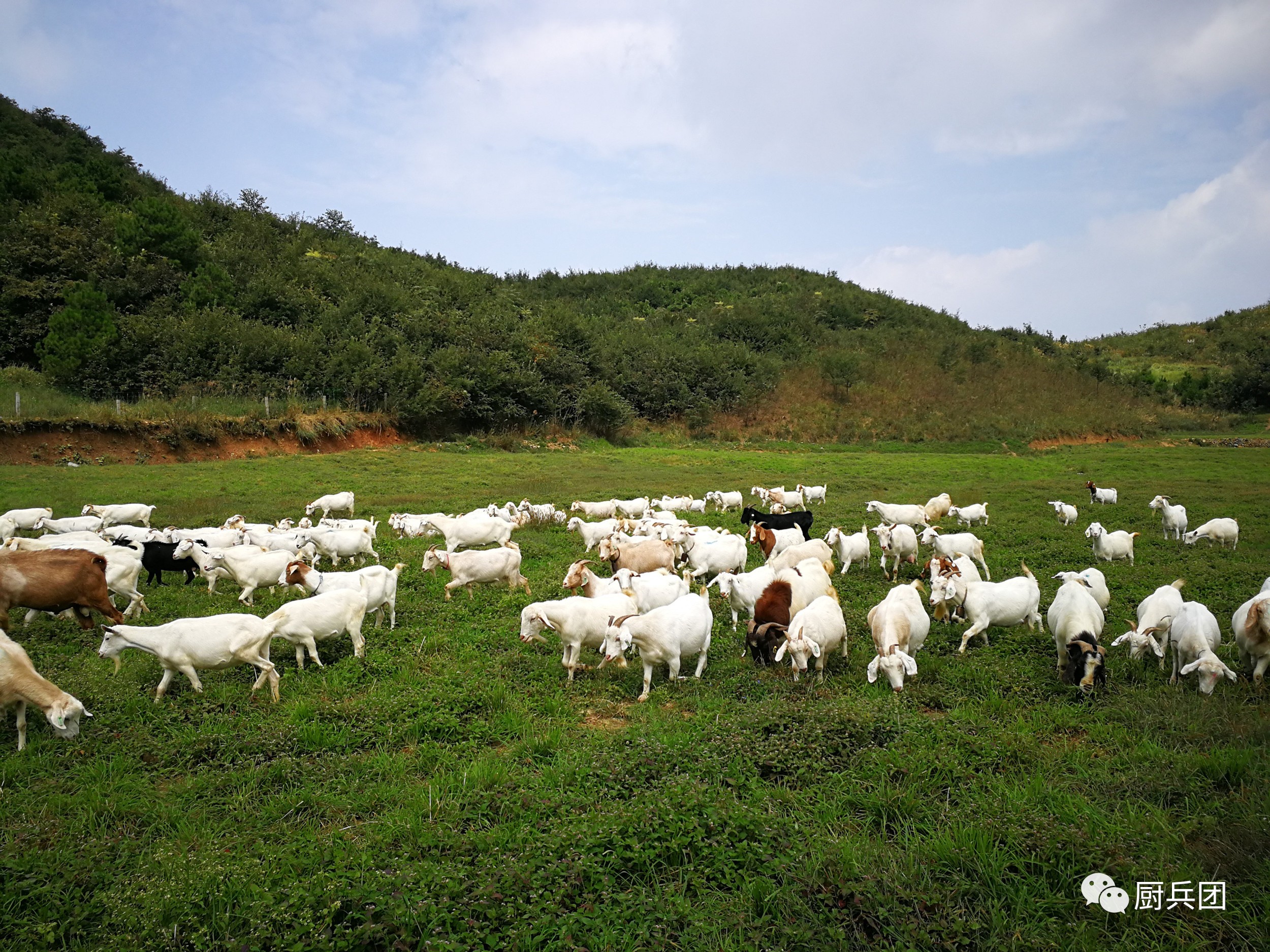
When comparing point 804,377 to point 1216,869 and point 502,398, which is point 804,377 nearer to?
point 502,398

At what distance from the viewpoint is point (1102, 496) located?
21.1 m

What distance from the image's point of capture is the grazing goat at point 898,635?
7535 millimetres

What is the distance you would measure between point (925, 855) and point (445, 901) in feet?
10.3

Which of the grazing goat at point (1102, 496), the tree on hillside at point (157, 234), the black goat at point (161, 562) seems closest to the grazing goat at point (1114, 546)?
the grazing goat at point (1102, 496)

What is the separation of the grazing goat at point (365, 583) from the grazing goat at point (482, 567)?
4.44 feet

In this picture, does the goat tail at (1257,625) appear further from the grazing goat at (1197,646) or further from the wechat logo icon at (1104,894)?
the wechat logo icon at (1104,894)

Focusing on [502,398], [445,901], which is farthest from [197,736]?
[502,398]

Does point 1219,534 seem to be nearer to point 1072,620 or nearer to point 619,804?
point 1072,620

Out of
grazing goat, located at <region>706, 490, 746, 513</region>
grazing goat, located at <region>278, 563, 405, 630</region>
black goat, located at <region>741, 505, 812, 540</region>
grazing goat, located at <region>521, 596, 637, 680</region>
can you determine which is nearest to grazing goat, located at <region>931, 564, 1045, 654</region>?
grazing goat, located at <region>521, 596, 637, 680</region>

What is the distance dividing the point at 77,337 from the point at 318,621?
3485 centimetres

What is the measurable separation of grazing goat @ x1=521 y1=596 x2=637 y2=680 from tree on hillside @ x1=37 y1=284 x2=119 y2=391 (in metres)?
35.3

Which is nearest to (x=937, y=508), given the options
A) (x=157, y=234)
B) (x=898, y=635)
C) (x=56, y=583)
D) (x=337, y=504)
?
(x=898, y=635)

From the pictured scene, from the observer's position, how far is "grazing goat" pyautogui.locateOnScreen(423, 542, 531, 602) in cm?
1152

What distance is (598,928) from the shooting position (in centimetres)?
416
